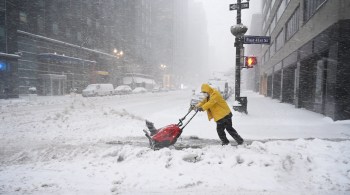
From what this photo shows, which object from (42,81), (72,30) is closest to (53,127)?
(42,81)

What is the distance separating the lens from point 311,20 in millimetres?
14781

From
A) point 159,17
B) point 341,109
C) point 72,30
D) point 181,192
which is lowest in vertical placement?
point 181,192

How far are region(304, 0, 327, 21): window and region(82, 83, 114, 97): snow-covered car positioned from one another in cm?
2831

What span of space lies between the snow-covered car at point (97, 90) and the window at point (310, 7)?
2831 centimetres

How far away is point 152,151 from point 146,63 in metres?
76.3

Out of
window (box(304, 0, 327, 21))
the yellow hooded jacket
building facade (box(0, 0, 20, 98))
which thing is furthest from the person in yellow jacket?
building facade (box(0, 0, 20, 98))

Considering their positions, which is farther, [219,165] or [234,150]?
[234,150]

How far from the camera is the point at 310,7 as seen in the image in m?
15.6

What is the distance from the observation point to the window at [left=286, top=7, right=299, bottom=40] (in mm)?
19245

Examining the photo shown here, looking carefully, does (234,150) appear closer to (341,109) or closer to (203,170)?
(203,170)

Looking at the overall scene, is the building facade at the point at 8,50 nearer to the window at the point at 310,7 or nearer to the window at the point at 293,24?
the window at the point at 293,24

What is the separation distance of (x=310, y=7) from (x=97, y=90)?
29.5 m

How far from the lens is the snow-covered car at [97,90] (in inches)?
1398

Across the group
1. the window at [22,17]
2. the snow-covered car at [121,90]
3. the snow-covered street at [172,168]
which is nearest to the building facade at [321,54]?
the snow-covered street at [172,168]
